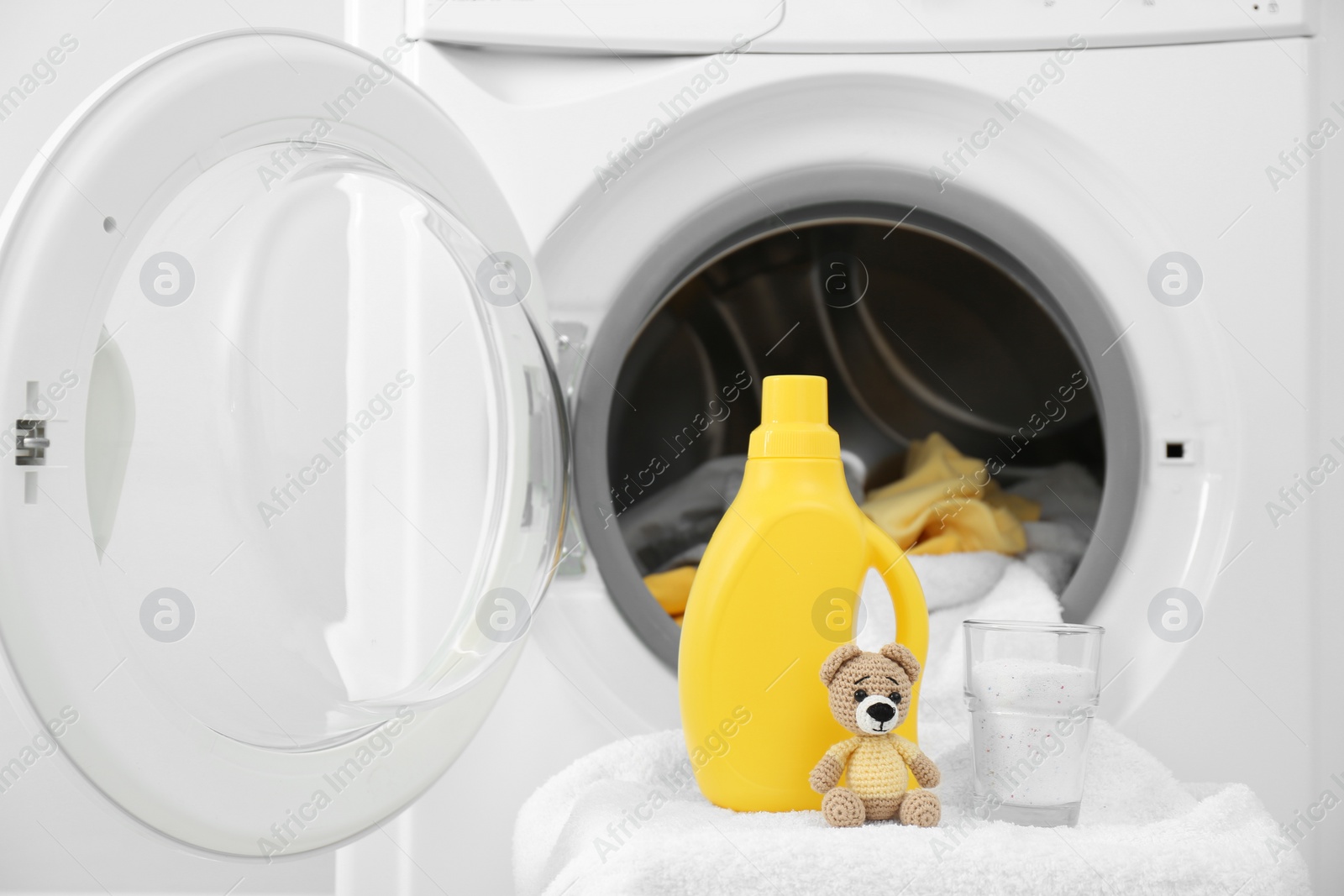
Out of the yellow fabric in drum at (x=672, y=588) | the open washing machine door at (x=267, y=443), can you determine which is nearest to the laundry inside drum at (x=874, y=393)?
the yellow fabric in drum at (x=672, y=588)

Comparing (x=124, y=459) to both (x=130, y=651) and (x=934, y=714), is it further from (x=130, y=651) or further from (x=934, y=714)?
(x=934, y=714)

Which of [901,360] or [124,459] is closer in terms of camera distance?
[124,459]

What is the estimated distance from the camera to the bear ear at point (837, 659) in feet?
1.60

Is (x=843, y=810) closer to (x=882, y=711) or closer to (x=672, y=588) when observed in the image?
(x=882, y=711)

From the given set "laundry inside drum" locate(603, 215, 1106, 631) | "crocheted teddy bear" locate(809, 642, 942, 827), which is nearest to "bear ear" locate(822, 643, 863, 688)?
"crocheted teddy bear" locate(809, 642, 942, 827)

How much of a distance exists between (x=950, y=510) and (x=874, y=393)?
0.18 m

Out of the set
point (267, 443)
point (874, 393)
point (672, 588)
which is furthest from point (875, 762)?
point (874, 393)

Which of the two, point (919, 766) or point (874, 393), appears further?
point (874, 393)

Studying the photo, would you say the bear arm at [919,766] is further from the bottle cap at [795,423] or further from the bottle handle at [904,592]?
the bottle cap at [795,423]

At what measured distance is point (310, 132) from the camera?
0.52 metres

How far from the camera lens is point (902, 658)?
0.49 metres

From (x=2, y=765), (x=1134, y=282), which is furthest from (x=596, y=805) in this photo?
(x=2, y=765)

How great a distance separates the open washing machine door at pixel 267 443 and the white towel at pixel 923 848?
0.14 m

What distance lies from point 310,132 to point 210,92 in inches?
2.7
